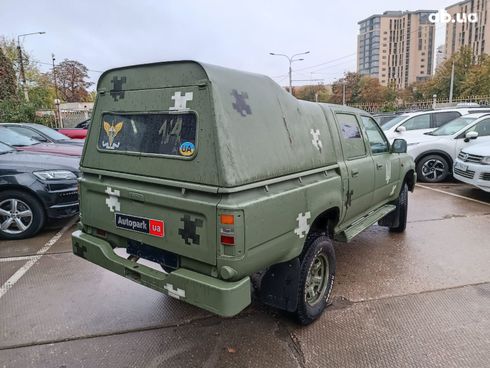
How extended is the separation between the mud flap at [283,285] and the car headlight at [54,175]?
3.71 m

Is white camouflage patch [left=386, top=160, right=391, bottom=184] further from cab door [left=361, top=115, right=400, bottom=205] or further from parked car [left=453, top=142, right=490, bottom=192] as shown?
parked car [left=453, top=142, right=490, bottom=192]

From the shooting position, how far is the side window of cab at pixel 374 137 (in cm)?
438

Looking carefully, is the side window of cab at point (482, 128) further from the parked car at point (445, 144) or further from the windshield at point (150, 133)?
the windshield at point (150, 133)

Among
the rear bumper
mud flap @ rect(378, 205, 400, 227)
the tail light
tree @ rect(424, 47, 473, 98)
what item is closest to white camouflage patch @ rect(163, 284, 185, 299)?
the rear bumper

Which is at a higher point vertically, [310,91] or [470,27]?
[470,27]

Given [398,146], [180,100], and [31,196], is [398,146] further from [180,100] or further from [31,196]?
[31,196]

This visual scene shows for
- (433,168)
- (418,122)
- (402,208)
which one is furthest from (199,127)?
(418,122)

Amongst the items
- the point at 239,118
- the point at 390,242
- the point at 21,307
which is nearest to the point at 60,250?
the point at 21,307

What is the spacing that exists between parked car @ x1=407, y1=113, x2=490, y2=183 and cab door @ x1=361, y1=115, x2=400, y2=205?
4821mm

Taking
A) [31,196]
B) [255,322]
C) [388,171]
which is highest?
[388,171]

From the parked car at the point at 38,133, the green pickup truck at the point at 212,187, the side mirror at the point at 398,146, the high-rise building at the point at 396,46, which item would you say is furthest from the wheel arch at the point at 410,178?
the high-rise building at the point at 396,46

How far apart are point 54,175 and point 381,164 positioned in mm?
4383

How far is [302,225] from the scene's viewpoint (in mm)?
2729

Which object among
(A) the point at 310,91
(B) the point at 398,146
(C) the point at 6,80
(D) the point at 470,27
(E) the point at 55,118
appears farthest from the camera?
(A) the point at 310,91
